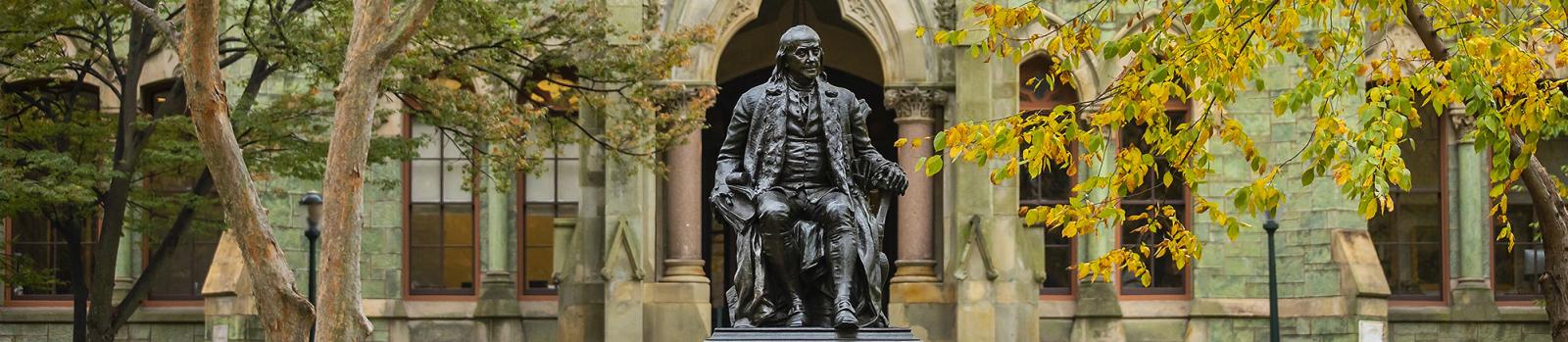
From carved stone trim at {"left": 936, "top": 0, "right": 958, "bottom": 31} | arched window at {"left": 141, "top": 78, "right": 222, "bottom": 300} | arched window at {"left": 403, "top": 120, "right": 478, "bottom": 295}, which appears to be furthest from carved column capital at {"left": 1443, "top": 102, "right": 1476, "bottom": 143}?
arched window at {"left": 141, "top": 78, "right": 222, "bottom": 300}

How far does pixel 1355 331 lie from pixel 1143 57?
12420 millimetres

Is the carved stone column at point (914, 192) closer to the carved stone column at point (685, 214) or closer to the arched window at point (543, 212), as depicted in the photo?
the carved stone column at point (685, 214)

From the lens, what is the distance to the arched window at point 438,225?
99.0 ft

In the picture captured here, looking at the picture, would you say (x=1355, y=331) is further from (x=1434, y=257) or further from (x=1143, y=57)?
(x=1143, y=57)

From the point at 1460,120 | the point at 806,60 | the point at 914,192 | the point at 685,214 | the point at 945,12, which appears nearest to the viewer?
the point at 806,60

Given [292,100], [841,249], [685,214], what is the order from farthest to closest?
[685,214] < [292,100] < [841,249]

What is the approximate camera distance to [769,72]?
107 feet

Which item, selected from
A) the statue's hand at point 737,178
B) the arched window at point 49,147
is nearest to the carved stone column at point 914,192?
the arched window at point 49,147

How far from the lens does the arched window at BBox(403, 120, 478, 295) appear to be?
30.2 m

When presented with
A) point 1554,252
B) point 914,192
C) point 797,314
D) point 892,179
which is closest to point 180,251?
point 914,192

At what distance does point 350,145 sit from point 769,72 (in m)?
12.8

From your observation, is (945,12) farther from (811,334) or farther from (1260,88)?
(811,334)

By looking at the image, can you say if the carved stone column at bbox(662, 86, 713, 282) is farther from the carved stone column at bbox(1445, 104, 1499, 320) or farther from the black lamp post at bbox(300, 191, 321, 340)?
the carved stone column at bbox(1445, 104, 1499, 320)

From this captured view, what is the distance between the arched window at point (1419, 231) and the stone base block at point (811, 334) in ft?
55.8
